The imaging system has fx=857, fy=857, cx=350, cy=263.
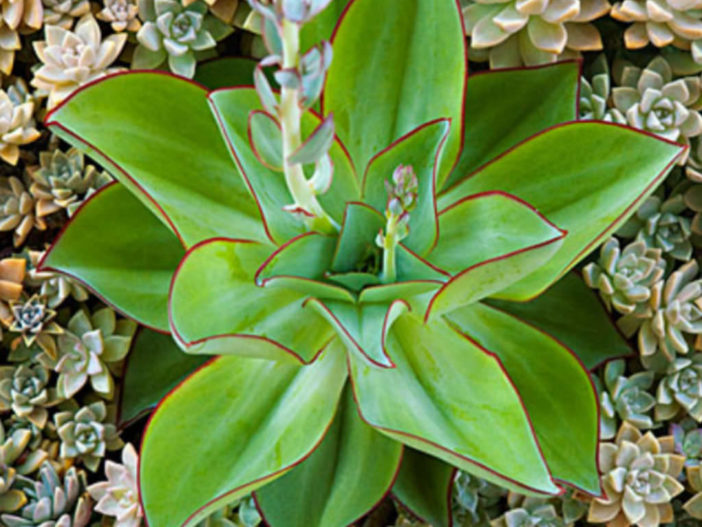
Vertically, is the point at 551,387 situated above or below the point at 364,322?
below

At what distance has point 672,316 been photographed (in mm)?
1007

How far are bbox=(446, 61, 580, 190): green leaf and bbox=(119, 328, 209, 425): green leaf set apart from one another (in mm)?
388

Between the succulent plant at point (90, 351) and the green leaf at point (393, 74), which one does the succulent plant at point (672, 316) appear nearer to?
the green leaf at point (393, 74)

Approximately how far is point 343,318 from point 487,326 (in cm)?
21

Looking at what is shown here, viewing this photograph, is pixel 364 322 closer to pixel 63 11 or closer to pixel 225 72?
pixel 225 72

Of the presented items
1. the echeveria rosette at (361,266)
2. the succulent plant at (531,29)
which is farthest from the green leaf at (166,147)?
the succulent plant at (531,29)

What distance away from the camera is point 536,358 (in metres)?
0.94

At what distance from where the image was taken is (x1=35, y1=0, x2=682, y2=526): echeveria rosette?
0.81 m

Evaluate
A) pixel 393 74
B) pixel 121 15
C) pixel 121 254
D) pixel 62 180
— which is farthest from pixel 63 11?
pixel 393 74

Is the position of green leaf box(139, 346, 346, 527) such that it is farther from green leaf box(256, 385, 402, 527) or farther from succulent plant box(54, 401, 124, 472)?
succulent plant box(54, 401, 124, 472)

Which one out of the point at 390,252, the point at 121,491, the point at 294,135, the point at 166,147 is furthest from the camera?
the point at 121,491

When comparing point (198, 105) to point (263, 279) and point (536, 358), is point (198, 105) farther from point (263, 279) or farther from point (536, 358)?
point (536, 358)

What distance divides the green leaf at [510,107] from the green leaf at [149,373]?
0.39 m

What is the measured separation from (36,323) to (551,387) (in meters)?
0.61
